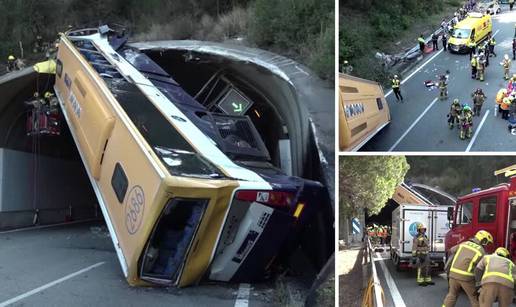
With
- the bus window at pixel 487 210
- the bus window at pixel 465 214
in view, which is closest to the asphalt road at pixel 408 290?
the bus window at pixel 465 214

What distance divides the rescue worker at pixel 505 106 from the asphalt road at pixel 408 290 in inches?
89.0

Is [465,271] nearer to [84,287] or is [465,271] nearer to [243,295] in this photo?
[243,295]

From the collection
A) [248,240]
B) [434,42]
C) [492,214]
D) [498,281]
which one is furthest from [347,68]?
[492,214]

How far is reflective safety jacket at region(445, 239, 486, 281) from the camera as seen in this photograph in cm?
582

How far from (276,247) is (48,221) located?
11975mm

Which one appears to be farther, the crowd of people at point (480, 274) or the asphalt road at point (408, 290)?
the asphalt road at point (408, 290)

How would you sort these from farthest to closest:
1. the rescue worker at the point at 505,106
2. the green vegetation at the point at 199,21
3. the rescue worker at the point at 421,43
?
1. the green vegetation at the point at 199,21
2. the rescue worker at the point at 421,43
3. the rescue worker at the point at 505,106

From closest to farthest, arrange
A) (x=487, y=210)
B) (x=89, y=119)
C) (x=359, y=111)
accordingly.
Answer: (x=359, y=111)
(x=487, y=210)
(x=89, y=119)

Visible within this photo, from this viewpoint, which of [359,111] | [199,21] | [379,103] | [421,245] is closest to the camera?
[359,111]

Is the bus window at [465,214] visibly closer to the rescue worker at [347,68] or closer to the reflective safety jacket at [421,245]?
the reflective safety jacket at [421,245]

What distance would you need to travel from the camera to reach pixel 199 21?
20.4 metres

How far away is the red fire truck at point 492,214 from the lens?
6.21 meters

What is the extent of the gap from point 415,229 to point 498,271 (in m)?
4.98

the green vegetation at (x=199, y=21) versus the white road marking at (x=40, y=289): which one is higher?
the green vegetation at (x=199, y=21)
